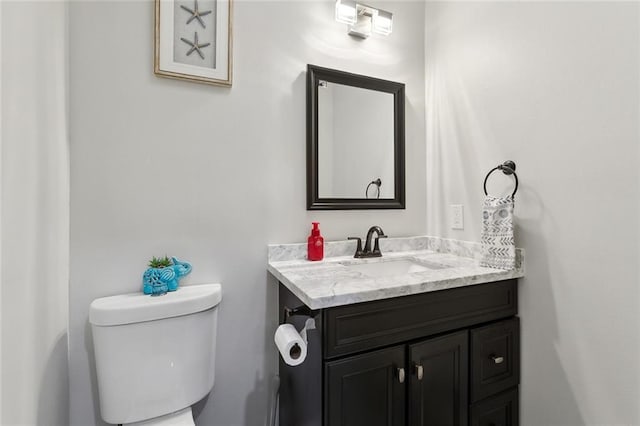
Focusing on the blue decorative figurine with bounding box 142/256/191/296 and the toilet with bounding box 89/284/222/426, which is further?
the blue decorative figurine with bounding box 142/256/191/296

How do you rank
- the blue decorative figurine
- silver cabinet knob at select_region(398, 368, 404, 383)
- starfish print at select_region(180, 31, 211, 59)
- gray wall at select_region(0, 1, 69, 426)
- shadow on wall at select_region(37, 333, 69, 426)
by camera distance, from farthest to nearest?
1. starfish print at select_region(180, 31, 211, 59)
2. the blue decorative figurine
3. silver cabinet knob at select_region(398, 368, 404, 383)
4. shadow on wall at select_region(37, 333, 69, 426)
5. gray wall at select_region(0, 1, 69, 426)

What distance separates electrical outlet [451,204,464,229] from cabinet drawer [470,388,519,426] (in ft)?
2.39

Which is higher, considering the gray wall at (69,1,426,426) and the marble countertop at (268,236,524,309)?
the gray wall at (69,1,426,426)

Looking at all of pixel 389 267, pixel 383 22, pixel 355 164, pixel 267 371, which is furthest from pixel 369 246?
pixel 383 22

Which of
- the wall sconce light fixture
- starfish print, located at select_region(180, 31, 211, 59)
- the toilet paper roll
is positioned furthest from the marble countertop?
the wall sconce light fixture

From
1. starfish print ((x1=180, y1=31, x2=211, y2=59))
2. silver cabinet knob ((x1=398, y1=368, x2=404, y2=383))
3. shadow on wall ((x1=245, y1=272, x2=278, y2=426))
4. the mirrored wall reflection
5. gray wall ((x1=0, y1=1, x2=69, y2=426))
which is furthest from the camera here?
the mirrored wall reflection

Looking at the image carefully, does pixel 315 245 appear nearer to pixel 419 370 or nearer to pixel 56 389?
pixel 419 370

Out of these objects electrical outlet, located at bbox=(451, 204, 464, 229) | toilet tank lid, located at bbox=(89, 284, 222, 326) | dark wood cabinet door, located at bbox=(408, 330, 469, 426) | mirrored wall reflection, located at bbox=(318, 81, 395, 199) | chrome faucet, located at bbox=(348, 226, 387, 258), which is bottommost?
dark wood cabinet door, located at bbox=(408, 330, 469, 426)

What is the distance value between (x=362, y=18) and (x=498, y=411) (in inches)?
74.5

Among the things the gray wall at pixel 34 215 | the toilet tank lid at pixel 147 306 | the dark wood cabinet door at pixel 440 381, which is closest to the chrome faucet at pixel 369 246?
the dark wood cabinet door at pixel 440 381

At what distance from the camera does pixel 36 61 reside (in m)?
0.83

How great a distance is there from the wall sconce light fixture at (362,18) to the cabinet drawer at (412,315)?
1.32m

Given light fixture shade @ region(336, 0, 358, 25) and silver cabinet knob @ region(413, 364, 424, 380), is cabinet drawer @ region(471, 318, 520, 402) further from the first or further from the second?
light fixture shade @ region(336, 0, 358, 25)

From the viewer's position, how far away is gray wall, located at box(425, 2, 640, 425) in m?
0.91
